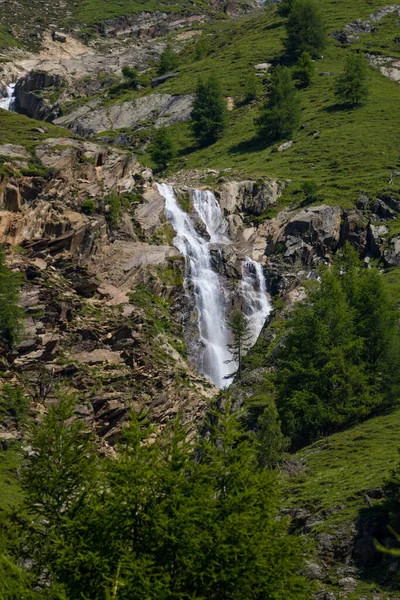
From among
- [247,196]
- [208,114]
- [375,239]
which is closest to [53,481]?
[375,239]

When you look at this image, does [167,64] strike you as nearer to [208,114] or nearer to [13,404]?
[208,114]

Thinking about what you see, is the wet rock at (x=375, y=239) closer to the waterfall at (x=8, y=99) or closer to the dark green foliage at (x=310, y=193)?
the dark green foliage at (x=310, y=193)

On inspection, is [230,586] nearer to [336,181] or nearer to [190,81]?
[336,181]

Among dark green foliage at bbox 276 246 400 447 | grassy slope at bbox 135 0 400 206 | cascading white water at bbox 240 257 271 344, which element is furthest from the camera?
grassy slope at bbox 135 0 400 206

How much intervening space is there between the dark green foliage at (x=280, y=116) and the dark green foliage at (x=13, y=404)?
7362 cm

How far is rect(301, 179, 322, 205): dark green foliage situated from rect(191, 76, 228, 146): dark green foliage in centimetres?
3702

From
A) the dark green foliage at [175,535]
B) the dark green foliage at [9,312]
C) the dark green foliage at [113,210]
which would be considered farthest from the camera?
the dark green foliage at [113,210]

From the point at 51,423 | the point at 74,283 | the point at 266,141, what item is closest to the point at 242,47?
the point at 266,141

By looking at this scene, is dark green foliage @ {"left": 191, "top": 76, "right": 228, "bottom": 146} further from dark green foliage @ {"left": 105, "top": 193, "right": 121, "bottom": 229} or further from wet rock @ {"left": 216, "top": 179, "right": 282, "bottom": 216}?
dark green foliage @ {"left": 105, "top": 193, "right": 121, "bottom": 229}

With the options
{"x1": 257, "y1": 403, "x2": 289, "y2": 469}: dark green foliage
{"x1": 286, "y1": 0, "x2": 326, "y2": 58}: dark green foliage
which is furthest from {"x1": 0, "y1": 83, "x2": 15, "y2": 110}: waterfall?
{"x1": 257, "y1": 403, "x2": 289, "y2": 469}: dark green foliage

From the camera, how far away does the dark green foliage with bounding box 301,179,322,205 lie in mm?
95938

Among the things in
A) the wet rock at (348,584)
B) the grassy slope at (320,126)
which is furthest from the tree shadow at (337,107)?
the wet rock at (348,584)

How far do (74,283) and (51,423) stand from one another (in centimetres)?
4671

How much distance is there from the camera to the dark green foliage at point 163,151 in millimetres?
122750
